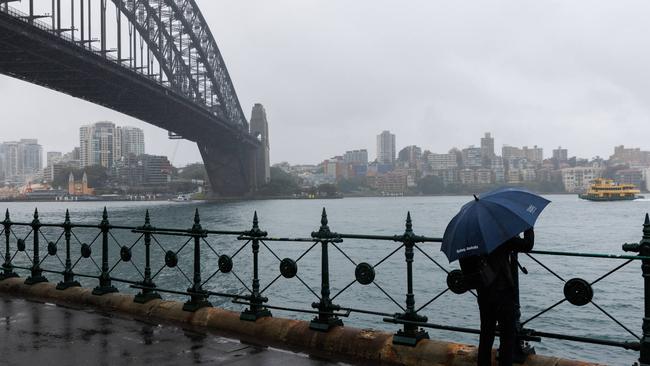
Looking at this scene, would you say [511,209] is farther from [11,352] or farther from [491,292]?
[11,352]

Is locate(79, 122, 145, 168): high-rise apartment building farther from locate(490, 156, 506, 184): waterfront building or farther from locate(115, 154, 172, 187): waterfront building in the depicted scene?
locate(490, 156, 506, 184): waterfront building

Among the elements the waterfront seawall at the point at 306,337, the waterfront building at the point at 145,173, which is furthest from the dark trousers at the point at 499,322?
the waterfront building at the point at 145,173

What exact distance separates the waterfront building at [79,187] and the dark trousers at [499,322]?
137760mm

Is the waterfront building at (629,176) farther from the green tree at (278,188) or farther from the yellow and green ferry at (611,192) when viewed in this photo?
the green tree at (278,188)

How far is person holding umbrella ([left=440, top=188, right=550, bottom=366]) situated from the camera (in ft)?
11.8

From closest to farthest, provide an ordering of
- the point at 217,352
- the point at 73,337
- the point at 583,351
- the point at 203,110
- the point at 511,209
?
the point at 511,209
the point at 217,352
the point at 73,337
the point at 583,351
the point at 203,110

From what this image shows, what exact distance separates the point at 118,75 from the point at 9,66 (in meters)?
7.24

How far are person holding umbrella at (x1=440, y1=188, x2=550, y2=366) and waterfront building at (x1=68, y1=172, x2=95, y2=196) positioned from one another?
137844 mm

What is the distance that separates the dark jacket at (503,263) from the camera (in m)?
3.79

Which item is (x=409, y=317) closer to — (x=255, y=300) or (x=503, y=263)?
(x=503, y=263)

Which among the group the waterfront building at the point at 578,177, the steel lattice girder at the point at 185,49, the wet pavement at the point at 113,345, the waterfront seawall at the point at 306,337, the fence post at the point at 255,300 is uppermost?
the steel lattice girder at the point at 185,49

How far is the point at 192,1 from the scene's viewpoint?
255 ft

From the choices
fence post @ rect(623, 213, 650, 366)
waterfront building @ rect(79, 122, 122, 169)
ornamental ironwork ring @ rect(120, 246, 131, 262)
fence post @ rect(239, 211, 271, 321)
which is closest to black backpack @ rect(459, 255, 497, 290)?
fence post @ rect(623, 213, 650, 366)

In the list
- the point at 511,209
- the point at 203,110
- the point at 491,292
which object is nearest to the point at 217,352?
the point at 491,292
